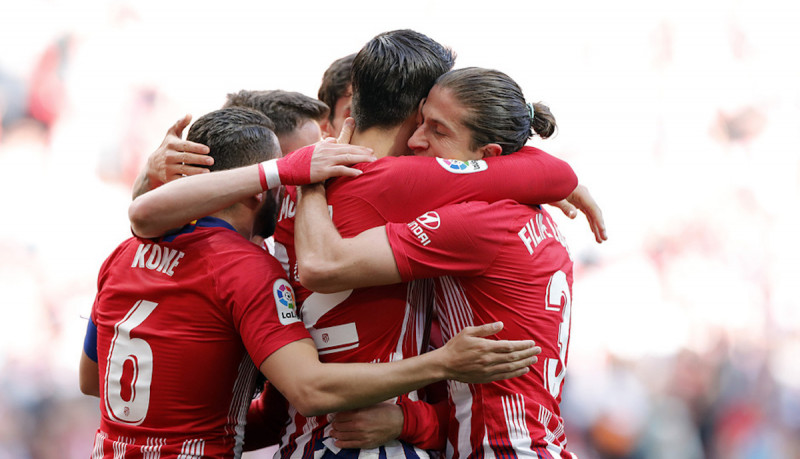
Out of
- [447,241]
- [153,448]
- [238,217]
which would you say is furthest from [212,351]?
[447,241]

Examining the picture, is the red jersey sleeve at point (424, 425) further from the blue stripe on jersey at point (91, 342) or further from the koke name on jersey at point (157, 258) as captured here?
the blue stripe on jersey at point (91, 342)

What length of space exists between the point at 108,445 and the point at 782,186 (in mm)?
6481

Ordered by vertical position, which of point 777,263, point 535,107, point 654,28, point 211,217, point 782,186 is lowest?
point 777,263

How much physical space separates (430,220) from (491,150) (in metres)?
0.36

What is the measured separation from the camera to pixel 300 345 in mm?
1914

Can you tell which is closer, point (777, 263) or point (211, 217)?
point (211, 217)

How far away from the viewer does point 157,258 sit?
210cm

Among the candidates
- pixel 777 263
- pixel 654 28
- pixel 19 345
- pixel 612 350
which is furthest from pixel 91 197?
pixel 777 263

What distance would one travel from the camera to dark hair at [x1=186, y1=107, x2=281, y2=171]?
7.29 feet

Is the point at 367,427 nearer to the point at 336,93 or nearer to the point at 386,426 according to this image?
the point at 386,426

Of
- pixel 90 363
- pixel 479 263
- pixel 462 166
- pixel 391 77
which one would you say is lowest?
pixel 90 363

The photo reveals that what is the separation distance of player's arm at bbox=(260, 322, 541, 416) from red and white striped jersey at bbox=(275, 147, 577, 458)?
130mm

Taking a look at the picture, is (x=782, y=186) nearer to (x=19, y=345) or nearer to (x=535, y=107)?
(x=535, y=107)

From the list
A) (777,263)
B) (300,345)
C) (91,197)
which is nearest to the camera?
(300,345)
